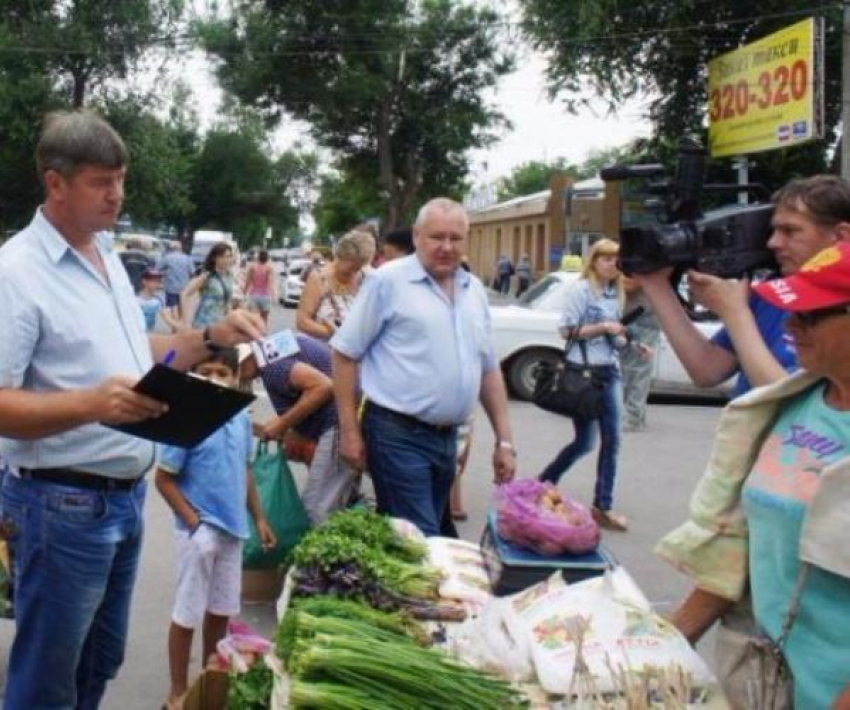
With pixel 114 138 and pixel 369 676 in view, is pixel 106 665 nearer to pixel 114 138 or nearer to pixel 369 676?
pixel 369 676

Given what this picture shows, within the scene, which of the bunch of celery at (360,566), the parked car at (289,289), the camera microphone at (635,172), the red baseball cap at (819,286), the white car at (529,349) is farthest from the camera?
the parked car at (289,289)

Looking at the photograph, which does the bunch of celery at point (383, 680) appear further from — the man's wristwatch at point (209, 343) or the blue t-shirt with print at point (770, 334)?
the blue t-shirt with print at point (770, 334)

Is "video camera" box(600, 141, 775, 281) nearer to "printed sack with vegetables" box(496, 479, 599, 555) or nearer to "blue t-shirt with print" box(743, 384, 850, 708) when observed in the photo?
"blue t-shirt with print" box(743, 384, 850, 708)

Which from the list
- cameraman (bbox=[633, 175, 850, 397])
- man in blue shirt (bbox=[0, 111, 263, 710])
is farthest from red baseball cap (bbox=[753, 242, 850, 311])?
man in blue shirt (bbox=[0, 111, 263, 710])

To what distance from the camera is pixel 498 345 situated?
13.4 m

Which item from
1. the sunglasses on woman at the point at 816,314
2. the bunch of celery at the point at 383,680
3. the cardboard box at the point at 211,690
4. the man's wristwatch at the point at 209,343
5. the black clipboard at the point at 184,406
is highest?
the sunglasses on woman at the point at 816,314

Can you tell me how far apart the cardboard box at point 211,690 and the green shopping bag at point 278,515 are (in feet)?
5.70

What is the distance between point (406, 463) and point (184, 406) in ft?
6.70

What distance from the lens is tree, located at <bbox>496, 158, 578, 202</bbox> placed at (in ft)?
327

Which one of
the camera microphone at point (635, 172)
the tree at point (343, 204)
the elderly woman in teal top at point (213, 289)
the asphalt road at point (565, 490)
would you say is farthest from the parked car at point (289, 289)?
the camera microphone at point (635, 172)

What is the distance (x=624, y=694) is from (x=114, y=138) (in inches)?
74.2

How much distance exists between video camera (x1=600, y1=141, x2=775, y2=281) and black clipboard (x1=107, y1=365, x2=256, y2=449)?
111cm

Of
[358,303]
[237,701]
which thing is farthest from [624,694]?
[358,303]

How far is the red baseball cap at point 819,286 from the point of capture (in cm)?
212
